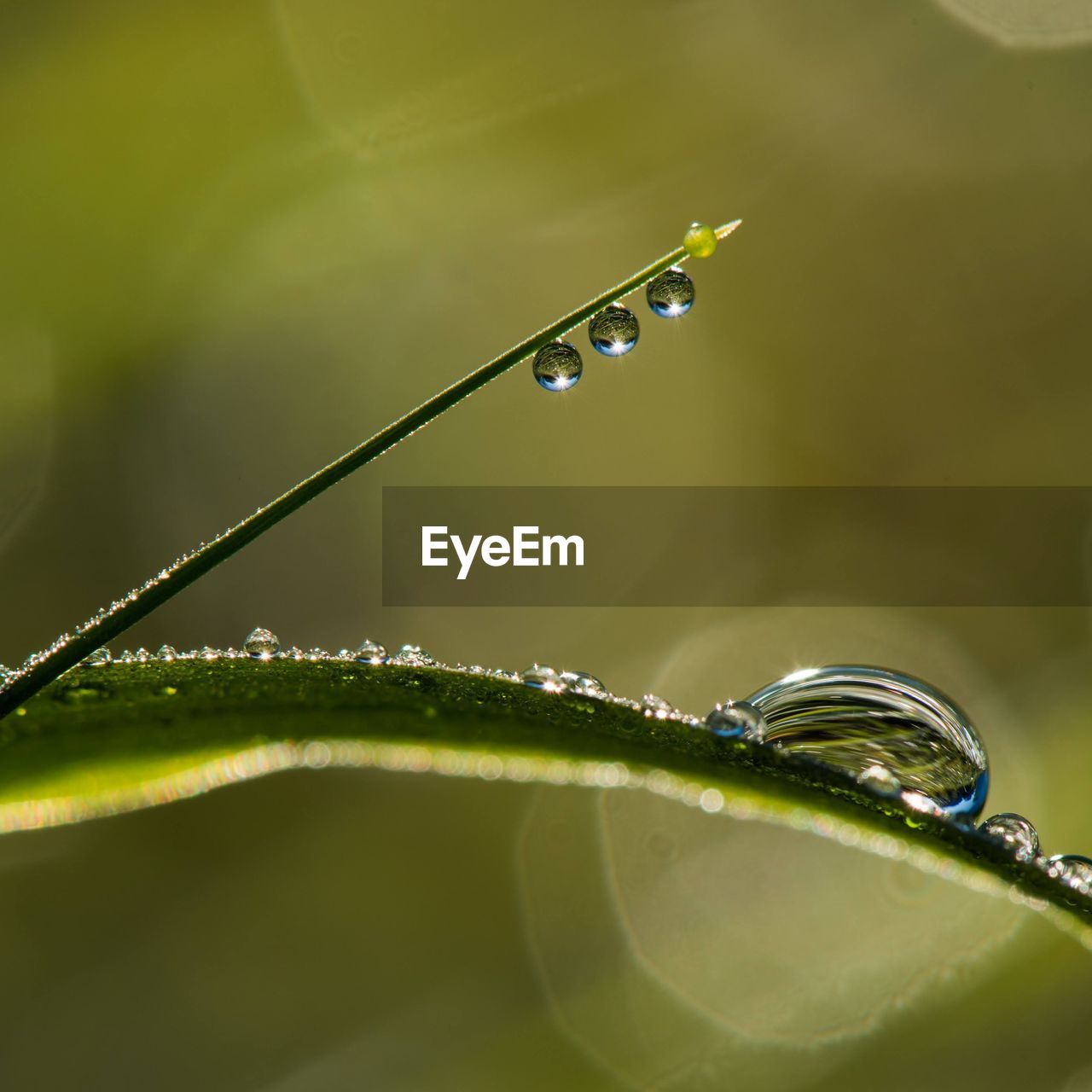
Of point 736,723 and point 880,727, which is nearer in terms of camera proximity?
point 736,723

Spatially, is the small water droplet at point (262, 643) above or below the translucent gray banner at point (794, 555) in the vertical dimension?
below

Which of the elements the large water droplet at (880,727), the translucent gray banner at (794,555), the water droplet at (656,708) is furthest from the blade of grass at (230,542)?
the translucent gray banner at (794,555)

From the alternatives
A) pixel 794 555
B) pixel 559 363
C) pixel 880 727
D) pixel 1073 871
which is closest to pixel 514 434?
pixel 794 555

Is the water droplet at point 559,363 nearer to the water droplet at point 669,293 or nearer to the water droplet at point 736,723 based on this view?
the water droplet at point 669,293

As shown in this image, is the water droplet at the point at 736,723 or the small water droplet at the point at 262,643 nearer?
the water droplet at the point at 736,723

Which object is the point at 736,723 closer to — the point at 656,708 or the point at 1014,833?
the point at 656,708

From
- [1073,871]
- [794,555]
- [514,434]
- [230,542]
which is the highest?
[514,434]

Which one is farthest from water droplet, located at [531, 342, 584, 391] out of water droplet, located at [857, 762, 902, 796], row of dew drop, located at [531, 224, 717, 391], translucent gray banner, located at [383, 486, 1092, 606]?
translucent gray banner, located at [383, 486, 1092, 606]
